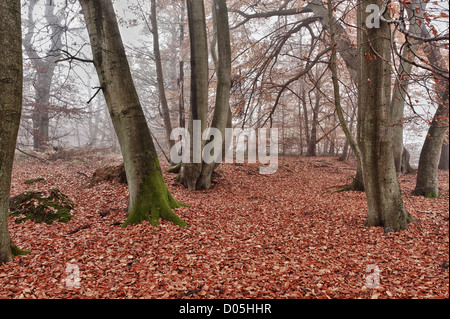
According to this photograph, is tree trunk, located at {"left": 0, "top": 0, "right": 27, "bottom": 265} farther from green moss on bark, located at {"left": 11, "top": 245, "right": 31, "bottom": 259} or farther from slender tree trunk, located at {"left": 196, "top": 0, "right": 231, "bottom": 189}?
slender tree trunk, located at {"left": 196, "top": 0, "right": 231, "bottom": 189}

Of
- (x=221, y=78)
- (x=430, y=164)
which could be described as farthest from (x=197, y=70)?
(x=430, y=164)

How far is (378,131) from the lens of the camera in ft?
12.5

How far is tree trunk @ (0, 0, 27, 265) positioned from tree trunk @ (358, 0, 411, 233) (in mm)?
4446

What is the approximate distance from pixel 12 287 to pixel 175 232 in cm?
206

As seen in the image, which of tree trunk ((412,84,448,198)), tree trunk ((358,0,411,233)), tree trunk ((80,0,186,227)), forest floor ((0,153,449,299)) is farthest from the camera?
tree trunk ((412,84,448,198))

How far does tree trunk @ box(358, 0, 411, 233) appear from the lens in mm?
3594

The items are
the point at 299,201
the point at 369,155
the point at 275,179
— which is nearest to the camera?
the point at 369,155

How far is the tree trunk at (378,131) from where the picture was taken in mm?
3594

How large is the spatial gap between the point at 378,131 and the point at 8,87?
494cm

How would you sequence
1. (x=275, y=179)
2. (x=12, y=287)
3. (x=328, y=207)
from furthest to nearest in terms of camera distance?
(x=275, y=179)
(x=328, y=207)
(x=12, y=287)

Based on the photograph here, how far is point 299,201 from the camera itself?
272 inches

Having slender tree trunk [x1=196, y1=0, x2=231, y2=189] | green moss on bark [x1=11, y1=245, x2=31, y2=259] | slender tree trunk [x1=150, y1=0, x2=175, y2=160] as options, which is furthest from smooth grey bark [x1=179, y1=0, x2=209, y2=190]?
green moss on bark [x1=11, y1=245, x2=31, y2=259]

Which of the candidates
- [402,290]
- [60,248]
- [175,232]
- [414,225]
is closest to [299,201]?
[414,225]

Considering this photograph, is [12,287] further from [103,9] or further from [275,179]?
[275,179]
